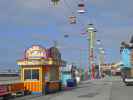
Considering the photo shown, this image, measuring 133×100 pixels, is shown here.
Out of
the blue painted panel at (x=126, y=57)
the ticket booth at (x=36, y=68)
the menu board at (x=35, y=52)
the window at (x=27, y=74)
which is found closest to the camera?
the ticket booth at (x=36, y=68)

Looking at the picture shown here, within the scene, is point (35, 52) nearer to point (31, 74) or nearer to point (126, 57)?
point (31, 74)

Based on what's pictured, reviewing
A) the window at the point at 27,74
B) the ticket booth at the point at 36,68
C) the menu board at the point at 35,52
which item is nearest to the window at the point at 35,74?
the ticket booth at the point at 36,68

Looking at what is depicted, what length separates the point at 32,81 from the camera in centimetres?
4119

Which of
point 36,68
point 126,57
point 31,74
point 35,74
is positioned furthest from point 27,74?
point 126,57

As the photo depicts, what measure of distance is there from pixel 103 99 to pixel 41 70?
36.1 ft

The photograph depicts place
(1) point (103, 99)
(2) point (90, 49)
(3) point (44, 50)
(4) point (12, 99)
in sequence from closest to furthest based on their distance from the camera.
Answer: (1) point (103, 99), (4) point (12, 99), (3) point (44, 50), (2) point (90, 49)

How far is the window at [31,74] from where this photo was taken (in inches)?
1631

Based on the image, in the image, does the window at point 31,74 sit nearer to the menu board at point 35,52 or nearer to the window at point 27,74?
the window at point 27,74

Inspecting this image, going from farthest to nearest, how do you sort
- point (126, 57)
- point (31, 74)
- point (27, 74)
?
1. point (126, 57)
2. point (27, 74)
3. point (31, 74)

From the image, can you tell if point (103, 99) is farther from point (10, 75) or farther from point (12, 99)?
point (10, 75)

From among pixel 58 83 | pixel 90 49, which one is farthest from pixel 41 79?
pixel 90 49

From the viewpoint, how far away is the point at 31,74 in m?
41.8

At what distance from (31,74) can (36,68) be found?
0.76m

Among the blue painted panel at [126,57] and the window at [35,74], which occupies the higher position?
the blue painted panel at [126,57]
